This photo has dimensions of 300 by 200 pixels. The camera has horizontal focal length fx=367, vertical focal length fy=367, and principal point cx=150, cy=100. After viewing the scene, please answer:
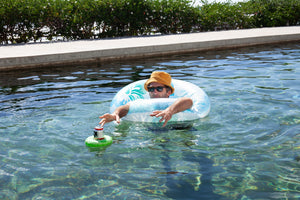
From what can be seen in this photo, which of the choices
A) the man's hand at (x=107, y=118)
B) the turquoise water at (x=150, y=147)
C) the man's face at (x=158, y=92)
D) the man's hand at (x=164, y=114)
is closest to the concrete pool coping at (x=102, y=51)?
the turquoise water at (x=150, y=147)

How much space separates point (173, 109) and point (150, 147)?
2.06ft

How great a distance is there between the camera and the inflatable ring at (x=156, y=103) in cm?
516

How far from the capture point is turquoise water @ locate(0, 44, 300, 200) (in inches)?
141

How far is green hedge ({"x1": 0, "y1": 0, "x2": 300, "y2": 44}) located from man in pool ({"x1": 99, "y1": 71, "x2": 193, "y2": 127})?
9692 millimetres

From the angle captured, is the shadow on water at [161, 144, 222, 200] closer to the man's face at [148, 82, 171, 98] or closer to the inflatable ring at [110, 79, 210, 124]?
the inflatable ring at [110, 79, 210, 124]

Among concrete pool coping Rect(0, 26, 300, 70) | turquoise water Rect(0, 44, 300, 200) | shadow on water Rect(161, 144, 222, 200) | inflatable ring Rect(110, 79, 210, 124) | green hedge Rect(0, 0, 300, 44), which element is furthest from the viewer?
green hedge Rect(0, 0, 300, 44)

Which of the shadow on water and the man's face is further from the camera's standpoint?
the man's face

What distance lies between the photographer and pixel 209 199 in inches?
131

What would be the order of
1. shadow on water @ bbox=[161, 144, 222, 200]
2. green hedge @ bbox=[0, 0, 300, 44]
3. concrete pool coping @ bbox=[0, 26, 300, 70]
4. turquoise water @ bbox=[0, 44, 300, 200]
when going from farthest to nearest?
green hedge @ bbox=[0, 0, 300, 44]
concrete pool coping @ bbox=[0, 26, 300, 70]
turquoise water @ bbox=[0, 44, 300, 200]
shadow on water @ bbox=[161, 144, 222, 200]

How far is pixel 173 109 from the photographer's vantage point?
193 inches

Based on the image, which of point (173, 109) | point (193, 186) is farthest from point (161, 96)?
point (193, 186)

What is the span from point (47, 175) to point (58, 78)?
5.35 m

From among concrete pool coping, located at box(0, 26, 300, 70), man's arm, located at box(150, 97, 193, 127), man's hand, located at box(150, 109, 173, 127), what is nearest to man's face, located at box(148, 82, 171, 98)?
man's arm, located at box(150, 97, 193, 127)

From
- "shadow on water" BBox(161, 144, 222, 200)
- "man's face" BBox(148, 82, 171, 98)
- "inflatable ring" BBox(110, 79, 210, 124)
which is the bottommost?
"shadow on water" BBox(161, 144, 222, 200)
